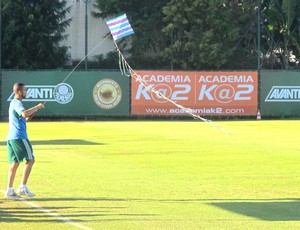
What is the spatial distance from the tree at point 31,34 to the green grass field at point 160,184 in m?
21.6

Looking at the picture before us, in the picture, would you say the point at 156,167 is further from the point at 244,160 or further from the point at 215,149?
the point at 215,149

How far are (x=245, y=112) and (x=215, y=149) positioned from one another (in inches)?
789

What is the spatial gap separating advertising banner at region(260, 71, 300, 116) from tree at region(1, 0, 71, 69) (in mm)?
14250

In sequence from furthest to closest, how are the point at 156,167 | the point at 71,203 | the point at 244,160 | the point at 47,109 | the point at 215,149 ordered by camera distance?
the point at 47,109 → the point at 215,149 → the point at 244,160 → the point at 156,167 → the point at 71,203

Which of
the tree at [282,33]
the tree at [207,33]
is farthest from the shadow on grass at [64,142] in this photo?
the tree at [282,33]

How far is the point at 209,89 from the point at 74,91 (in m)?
7.75

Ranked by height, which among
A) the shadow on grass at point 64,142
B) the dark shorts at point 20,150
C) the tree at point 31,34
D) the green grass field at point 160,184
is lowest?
the shadow on grass at point 64,142

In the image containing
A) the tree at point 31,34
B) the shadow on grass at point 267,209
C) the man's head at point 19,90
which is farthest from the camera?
the tree at point 31,34

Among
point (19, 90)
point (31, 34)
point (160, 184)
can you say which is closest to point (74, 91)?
point (31, 34)

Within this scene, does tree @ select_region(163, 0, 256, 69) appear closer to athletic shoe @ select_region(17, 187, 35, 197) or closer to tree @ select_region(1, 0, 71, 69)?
tree @ select_region(1, 0, 71, 69)

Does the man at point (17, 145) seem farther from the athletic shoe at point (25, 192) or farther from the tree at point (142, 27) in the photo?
the tree at point (142, 27)

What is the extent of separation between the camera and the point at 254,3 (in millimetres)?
48625

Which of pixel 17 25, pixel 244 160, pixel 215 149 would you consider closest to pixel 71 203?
pixel 244 160

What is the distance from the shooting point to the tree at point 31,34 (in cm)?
4628
